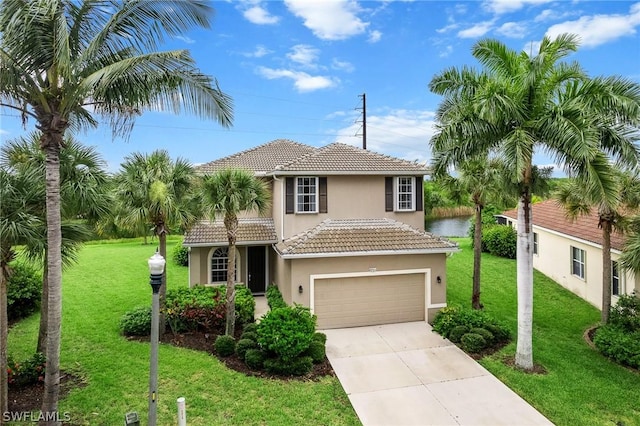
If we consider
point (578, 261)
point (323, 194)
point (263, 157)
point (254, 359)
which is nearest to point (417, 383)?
point (254, 359)

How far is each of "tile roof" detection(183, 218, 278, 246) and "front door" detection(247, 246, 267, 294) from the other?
90 centimetres

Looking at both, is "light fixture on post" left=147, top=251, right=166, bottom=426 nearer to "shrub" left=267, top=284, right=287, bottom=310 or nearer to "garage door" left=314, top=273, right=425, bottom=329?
"shrub" left=267, top=284, right=287, bottom=310

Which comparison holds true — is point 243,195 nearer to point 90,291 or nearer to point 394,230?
point 394,230

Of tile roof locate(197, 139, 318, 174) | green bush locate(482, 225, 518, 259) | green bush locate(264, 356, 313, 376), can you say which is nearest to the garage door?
green bush locate(264, 356, 313, 376)

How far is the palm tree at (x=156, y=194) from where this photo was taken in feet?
34.7

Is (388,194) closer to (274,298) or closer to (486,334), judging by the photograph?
(274,298)

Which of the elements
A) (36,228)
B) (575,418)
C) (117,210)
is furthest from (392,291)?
(36,228)

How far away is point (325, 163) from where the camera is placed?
48.9 ft

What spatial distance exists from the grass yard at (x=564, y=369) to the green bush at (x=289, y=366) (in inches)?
197

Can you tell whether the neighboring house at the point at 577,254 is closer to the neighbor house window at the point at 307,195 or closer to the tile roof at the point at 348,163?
the tile roof at the point at 348,163

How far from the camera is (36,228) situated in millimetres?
7367

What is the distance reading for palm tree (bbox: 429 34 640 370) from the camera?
8906 millimetres

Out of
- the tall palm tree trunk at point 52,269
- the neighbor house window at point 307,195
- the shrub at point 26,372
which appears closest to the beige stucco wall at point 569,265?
the neighbor house window at point 307,195

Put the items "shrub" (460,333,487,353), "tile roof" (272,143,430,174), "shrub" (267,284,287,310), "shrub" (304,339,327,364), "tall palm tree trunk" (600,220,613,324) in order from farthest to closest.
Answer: "tile roof" (272,143,430,174)
"shrub" (267,284,287,310)
"tall palm tree trunk" (600,220,613,324)
"shrub" (460,333,487,353)
"shrub" (304,339,327,364)
